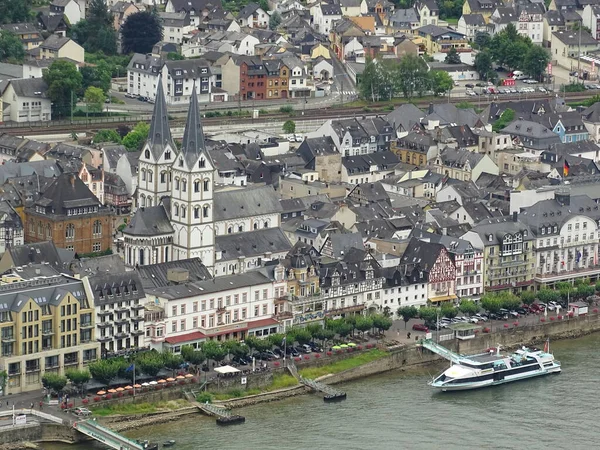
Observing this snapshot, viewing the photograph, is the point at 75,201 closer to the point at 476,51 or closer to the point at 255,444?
the point at 255,444

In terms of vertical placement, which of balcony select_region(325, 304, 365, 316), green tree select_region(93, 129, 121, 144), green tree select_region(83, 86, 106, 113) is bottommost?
balcony select_region(325, 304, 365, 316)

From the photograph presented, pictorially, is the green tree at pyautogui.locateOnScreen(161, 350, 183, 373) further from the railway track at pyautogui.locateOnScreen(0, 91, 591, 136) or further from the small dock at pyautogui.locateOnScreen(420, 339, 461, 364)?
the railway track at pyautogui.locateOnScreen(0, 91, 591, 136)

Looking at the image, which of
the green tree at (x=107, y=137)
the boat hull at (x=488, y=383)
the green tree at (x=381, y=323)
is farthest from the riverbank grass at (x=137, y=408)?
the green tree at (x=107, y=137)

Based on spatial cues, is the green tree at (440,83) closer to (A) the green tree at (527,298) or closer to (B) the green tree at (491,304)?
(A) the green tree at (527,298)

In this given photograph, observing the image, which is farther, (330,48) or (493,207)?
(330,48)

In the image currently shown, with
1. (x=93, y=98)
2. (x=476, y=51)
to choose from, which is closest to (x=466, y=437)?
(x=93, y=98)

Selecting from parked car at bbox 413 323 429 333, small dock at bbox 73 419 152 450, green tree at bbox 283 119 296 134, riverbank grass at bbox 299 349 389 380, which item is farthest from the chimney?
green tree at bbox 283 119 296 134
